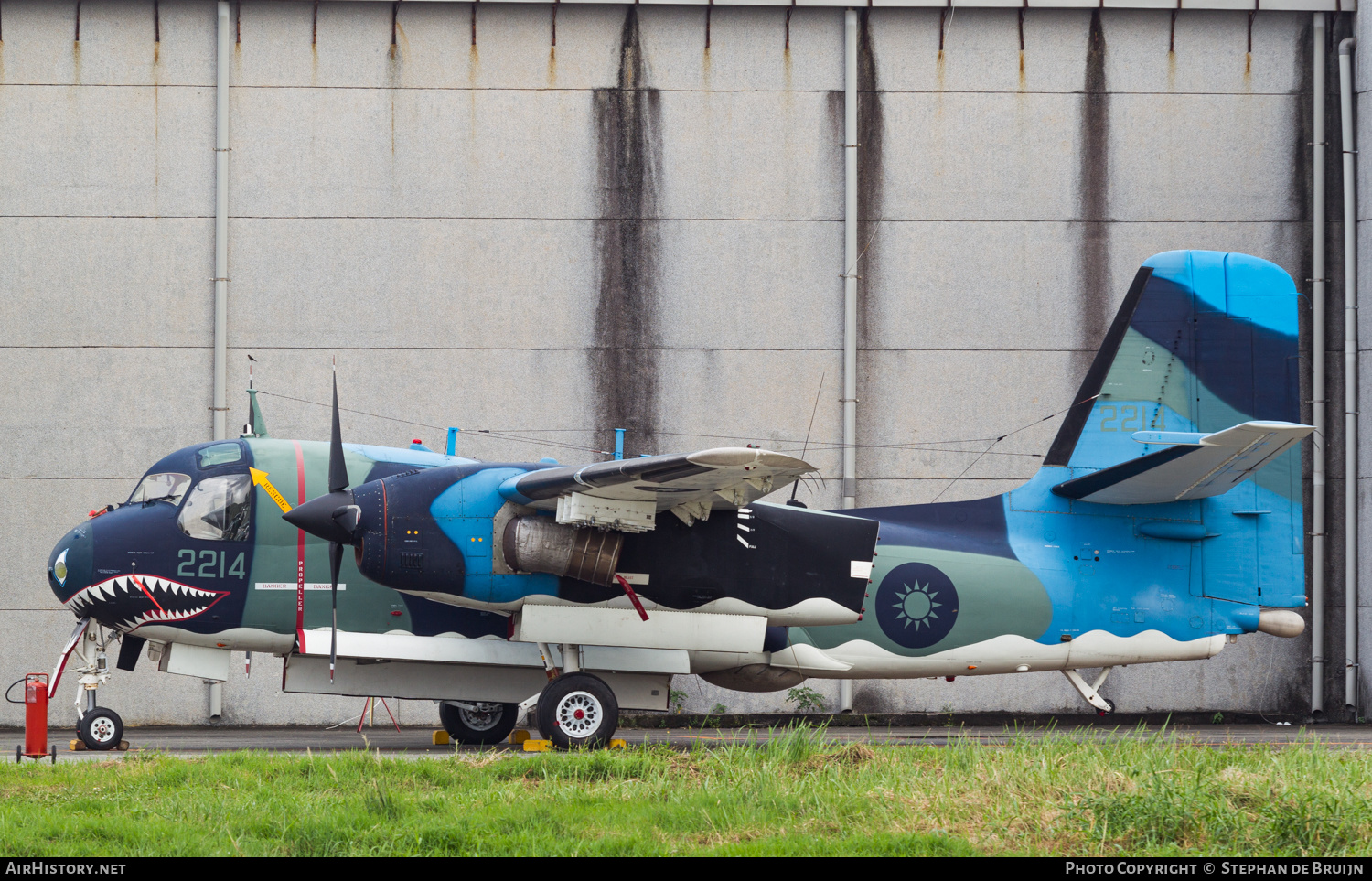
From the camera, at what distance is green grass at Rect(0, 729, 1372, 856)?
23.9ft

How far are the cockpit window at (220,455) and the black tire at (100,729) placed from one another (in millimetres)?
2776

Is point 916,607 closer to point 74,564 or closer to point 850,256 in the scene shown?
point 850,256

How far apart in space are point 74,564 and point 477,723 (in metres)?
4.82

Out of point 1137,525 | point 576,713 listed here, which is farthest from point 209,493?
point 1137,525

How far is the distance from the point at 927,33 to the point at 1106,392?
24.0 feet

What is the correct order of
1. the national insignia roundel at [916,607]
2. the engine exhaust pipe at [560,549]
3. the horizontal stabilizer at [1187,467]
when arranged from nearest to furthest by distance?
the horizontal stabilizer at [1187,467] < the engine exhaust pipe at [560,549] < the national insignia roundel at [916,607]

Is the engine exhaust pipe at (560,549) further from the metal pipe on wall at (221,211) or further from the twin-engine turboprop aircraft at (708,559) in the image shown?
the metal pipe on wall at (221,211)

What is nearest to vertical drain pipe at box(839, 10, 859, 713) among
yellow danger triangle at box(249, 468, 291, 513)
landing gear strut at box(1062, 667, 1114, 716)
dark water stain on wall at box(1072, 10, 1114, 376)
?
dark water stain on wall at box(1072, 10, 1114, 376)

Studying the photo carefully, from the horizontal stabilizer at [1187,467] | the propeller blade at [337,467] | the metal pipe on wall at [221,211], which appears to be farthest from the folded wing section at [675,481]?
the metal pipe on wall at [221,211]

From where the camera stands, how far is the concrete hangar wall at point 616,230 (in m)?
18.2

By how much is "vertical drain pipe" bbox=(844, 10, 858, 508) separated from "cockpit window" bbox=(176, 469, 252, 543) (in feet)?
29.1

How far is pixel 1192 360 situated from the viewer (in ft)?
47.9

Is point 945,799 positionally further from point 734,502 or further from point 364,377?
point 364,377

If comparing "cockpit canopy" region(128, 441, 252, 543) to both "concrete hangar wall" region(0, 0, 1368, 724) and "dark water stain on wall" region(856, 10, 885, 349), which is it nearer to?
"concrete hangar wall" region(0, 0, 1368, 724)
